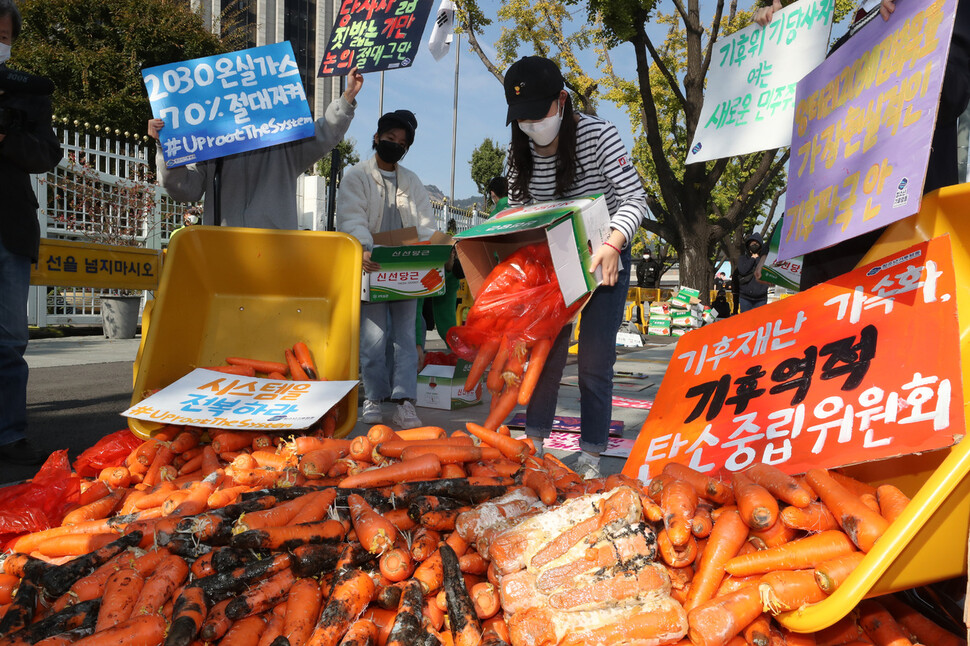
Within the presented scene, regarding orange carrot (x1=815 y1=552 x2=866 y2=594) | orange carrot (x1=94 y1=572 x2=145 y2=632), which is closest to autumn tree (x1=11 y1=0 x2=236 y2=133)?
orange carrot (x1=94 y1=572 x2=145 y2=632)

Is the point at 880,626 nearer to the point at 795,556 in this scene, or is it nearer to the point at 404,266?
the point at 795,556

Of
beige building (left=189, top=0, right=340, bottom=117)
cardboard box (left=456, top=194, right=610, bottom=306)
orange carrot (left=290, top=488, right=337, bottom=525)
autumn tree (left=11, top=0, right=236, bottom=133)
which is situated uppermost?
beige building (left=189, top=0, right=340, bottom=117)

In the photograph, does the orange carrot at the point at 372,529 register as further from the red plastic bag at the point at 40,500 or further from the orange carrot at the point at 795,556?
the red plastic bag at the point at 40,500

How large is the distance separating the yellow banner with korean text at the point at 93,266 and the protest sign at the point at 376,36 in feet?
11.6

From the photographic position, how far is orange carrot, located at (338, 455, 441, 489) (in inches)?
87.0

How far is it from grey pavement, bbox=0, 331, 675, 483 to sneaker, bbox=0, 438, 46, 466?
4cm

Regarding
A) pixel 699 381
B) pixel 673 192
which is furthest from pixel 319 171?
pixel 699 381

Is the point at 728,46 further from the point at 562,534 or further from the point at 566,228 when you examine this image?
the point at 562,534

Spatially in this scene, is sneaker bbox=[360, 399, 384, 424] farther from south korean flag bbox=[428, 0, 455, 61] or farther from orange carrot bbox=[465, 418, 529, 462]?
south korean flag bbox=[428, 0, 455, 61]

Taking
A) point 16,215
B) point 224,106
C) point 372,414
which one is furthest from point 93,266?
point 372,414

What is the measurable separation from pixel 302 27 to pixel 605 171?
46750mm

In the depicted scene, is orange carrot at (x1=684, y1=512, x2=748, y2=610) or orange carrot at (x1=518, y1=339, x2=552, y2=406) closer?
orange carrot at (x1=684, y1=512, x2=748, y2=610)

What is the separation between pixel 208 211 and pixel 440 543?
3.08 metres

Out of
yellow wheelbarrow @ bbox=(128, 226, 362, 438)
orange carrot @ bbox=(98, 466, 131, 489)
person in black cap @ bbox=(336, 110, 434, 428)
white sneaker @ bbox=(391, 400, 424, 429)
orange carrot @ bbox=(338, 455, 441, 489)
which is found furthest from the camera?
person in black cap @ bbox=(336, 110, 434, 428)
